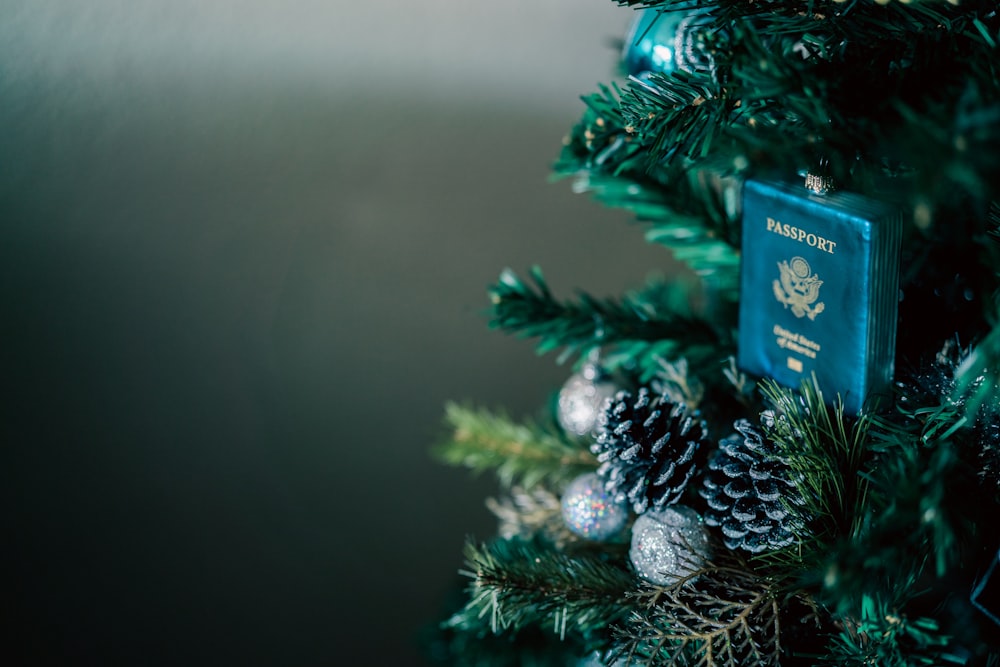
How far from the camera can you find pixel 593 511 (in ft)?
1.63

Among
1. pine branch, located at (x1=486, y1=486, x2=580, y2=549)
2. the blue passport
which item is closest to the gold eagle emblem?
the blue passport

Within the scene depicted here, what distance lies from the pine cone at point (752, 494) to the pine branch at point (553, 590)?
0.21ft

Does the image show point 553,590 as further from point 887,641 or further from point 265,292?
point 265,292

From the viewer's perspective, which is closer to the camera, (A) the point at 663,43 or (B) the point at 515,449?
(A) the point at 663,43

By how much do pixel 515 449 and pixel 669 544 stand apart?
229 mm

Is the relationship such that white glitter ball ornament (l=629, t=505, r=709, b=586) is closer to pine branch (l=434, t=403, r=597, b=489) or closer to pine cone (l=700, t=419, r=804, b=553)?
pine cone (l=700, t=419, r=804, b=553)

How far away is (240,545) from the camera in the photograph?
790mm

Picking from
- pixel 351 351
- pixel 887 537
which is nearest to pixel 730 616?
pixel 887 537

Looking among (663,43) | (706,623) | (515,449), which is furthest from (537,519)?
(663,43)

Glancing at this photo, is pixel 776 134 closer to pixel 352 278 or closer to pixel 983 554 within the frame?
pixel 983 554

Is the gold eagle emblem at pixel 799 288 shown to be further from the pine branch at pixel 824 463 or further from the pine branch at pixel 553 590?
the pine branch at pixel 553 590

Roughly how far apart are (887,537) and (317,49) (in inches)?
22.1

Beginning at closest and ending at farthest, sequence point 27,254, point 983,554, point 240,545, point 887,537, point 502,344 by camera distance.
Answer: point 887,537 < point 983,554 < point 27,254 < point 240,545 < point 502,344

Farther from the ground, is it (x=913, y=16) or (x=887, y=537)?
(x=913, y=16)
